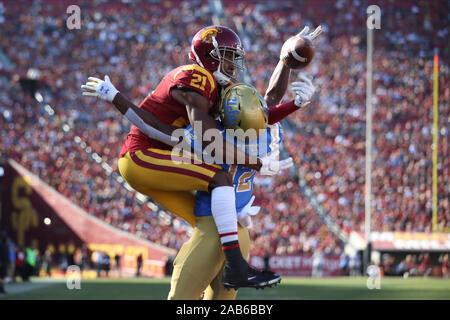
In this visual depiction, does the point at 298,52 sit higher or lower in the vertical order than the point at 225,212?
higher

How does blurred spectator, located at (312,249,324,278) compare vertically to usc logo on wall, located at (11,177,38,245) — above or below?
below

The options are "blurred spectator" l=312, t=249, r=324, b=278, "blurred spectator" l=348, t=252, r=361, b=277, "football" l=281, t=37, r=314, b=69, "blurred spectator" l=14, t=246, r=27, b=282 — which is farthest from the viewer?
"blurred spectator" l=312, t=249, r=324, b=278

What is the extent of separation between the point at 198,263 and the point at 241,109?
3.06 feet

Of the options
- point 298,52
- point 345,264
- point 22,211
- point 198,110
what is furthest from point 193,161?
point 345,264

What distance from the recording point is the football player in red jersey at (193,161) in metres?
4.03

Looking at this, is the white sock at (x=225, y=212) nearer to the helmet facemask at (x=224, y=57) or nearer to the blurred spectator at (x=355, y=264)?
the helmet facemask at (x=224, y=57)

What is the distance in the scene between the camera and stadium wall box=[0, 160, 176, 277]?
21688mm

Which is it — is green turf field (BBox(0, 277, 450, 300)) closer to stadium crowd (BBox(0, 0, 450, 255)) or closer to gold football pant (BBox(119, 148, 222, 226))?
stadium crowd (BBox(0, 0, 450, 255))

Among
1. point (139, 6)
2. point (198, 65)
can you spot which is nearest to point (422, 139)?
point (139, 6)

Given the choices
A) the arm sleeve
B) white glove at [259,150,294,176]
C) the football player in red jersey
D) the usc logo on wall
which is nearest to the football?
the arm sleeve

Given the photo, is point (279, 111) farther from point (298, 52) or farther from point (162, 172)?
point (162, 172)

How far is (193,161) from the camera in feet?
13.6

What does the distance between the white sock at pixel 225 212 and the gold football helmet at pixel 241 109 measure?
38 cm

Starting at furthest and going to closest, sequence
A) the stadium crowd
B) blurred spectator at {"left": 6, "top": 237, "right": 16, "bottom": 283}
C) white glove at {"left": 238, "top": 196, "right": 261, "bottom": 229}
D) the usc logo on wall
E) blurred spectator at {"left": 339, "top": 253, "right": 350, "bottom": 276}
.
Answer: the stadium crowd
blurred spectator at {"left": 339, "top": 253, "right": 350, "bottom": 276}
the usc logo on wall
blurred spectator at {"left": 6, "top": 237, "right": 16, "bottom": 283}
white glove at {"left": 238, "top": 196, "right": 261, "bottom": 229}
